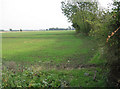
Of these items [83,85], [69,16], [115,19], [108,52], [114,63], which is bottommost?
[83,85]

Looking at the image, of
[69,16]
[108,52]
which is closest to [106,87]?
[108,52]

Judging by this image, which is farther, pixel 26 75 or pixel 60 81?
pixel 26 75

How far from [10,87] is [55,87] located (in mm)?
1715


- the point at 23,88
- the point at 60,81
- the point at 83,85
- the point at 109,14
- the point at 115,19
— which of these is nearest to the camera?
the point at 115,19

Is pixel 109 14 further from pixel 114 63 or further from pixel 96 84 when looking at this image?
pixel 96 84

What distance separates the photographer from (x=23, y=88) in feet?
15.9

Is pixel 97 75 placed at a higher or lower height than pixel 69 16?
lower

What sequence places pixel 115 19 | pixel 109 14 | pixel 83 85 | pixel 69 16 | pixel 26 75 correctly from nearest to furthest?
pixel 115 19 < pixel 109 14 < pixel 83 85 < pixel 26 75 < pixel 69 16

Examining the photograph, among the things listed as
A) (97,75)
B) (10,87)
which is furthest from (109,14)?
(10,87)

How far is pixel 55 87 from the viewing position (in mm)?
4977

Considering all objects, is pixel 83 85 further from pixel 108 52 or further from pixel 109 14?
pixel 109 14

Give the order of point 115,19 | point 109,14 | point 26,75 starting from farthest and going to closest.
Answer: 1. point 26,75
2. point 109,14
3. point 115,19

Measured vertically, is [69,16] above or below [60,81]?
above

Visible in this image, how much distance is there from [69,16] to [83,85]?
3111 cm
